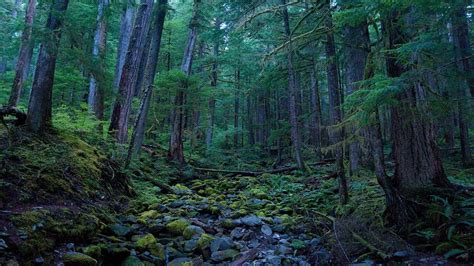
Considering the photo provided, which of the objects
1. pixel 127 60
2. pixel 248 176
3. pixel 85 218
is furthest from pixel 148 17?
pixel 85 218

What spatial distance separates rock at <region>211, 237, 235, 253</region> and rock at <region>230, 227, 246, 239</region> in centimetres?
54

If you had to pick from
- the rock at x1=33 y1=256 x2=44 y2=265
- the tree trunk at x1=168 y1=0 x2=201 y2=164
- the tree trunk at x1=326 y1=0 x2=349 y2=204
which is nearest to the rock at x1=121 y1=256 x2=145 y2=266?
the rock at x1=33 y1=256 x2=44 y2=265

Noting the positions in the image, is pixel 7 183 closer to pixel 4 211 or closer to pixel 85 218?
pixel 4 211

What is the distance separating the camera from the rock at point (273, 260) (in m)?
4.98

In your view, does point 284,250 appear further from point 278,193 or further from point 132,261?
point 278,193

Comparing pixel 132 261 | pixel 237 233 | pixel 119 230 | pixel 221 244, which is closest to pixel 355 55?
pixel 237 233

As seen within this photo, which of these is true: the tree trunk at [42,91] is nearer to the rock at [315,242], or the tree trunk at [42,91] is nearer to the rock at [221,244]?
the rock at [221,244]

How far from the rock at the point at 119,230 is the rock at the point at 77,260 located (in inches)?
48.9

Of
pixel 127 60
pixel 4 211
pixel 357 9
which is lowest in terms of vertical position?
pixel 4 211

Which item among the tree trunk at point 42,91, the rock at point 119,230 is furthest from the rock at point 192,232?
the tree trunk at point 42,91

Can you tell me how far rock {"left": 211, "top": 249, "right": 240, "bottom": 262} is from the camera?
5.12 m

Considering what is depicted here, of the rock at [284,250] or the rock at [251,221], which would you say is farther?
the rock at [251,221]

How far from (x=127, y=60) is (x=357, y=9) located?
755cm

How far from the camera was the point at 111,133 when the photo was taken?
9852 mm
